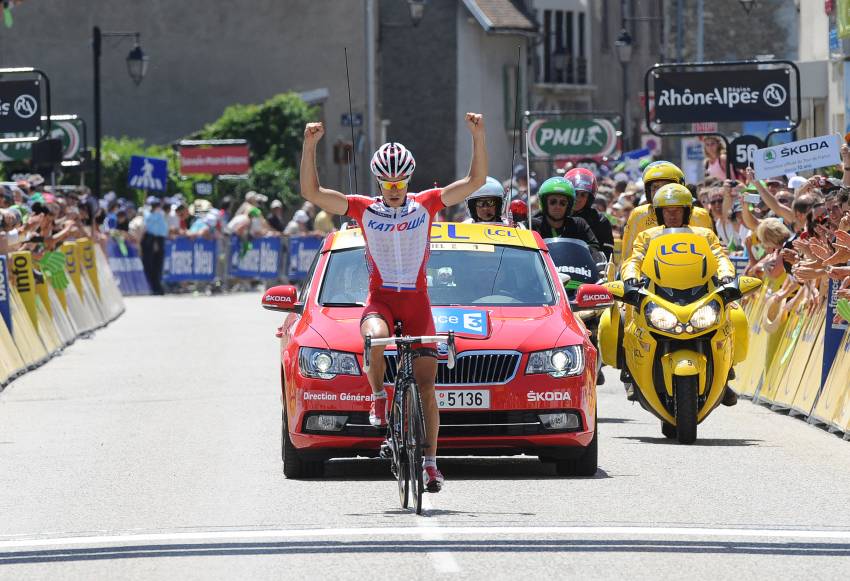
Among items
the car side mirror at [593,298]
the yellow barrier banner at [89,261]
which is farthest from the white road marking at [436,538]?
the yellow barrier banner at [89,261]

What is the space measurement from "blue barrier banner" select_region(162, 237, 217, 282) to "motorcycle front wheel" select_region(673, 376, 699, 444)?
28383mm

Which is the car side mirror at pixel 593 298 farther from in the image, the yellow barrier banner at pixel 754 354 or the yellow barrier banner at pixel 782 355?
the yellow barrier banner at pixel 754 354

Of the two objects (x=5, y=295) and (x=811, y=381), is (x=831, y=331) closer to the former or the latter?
(x=811, y=381)

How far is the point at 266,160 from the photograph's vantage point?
57.8 metres

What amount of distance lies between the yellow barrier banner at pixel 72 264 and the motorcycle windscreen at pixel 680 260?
15333 mm

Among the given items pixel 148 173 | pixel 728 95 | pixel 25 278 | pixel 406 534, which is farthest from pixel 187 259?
pixel 406 534

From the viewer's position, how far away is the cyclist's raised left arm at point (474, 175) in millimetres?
11383

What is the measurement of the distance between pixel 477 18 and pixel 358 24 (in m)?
6.24

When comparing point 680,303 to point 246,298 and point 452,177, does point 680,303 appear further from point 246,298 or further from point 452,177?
point 452,177

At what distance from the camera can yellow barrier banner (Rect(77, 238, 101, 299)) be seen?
101ft

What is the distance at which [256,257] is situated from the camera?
42875 mm

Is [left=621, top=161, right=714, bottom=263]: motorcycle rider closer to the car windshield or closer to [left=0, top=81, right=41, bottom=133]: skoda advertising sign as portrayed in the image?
the car windshield

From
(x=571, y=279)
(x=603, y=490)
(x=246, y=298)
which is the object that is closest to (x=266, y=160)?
(x=246, y=298)

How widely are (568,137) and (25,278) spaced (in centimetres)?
1377
